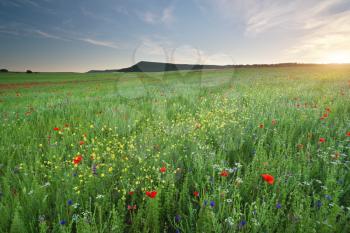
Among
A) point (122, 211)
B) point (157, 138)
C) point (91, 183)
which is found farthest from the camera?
point (157, 138)

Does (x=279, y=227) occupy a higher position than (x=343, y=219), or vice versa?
(x=343, y=219)

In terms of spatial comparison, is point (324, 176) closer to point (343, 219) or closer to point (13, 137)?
point (343, 219)

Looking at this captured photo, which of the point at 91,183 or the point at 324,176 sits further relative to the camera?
the point at 324,176

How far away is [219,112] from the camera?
506 centimetres

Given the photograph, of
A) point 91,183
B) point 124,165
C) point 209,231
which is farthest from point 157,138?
point 209,231

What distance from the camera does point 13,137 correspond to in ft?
11.9

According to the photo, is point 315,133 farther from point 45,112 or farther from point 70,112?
point 45,112

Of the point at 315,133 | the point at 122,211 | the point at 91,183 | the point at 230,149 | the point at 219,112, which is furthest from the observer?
the point at 219,112

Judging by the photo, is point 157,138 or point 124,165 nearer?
point 124,165

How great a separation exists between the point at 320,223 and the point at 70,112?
5.42 meters

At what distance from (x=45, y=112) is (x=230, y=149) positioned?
473 cm

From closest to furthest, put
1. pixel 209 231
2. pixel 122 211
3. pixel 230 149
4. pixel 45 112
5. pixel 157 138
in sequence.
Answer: pixel 209 231 → pixel 122 211 → pixel 230 149 → pixel 157 138 → pixel 45 112

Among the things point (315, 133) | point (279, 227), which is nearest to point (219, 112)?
point (315, 133)

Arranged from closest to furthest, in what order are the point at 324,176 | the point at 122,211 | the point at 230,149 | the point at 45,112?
the point at 122,211, the point at 324,176, the point at 230,149, the point at 45,112
